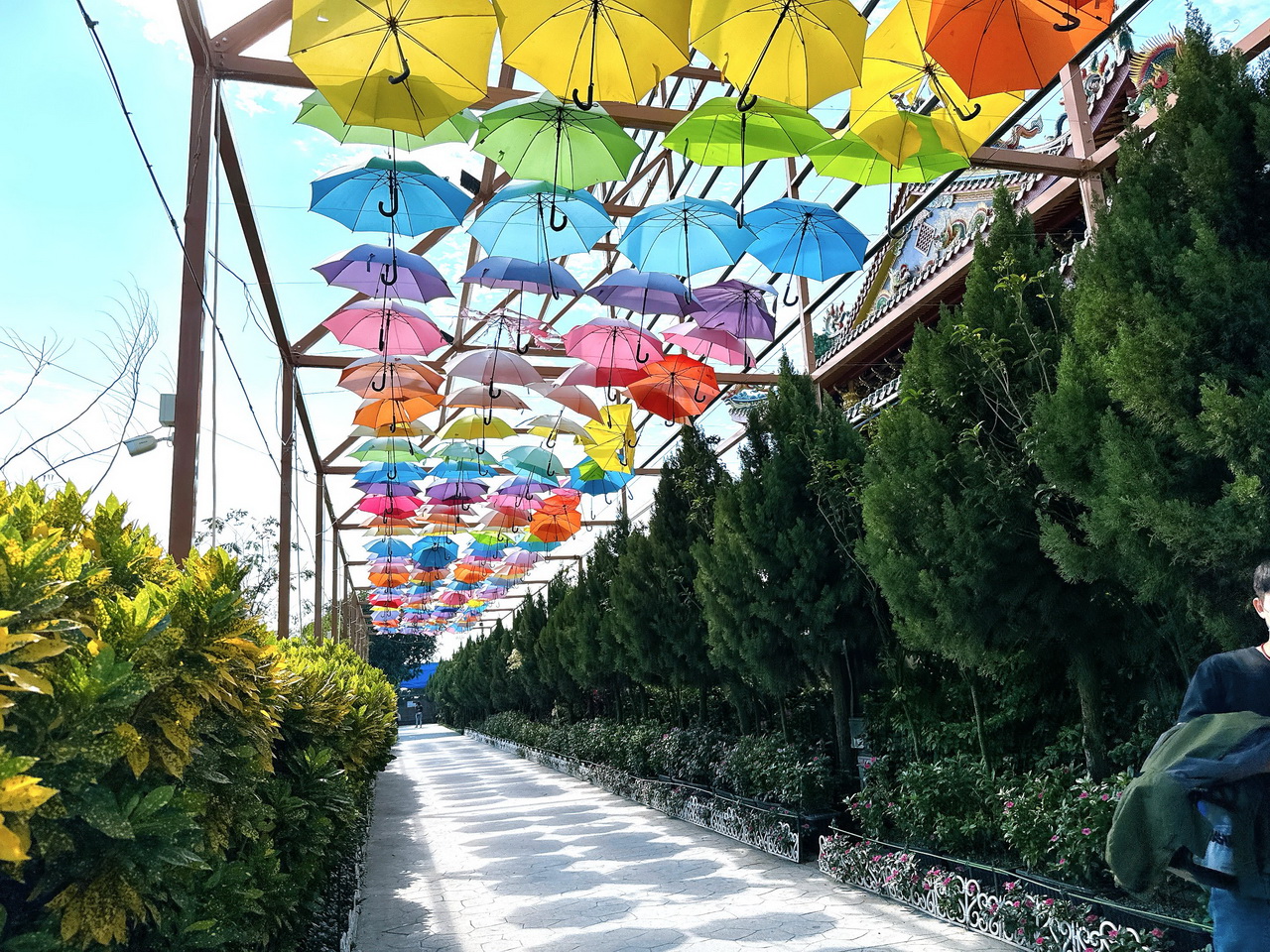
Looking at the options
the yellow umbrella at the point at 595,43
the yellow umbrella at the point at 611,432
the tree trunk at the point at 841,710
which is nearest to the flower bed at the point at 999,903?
the tree trunk at the point at 841,710

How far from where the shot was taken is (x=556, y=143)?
5969 millimetres

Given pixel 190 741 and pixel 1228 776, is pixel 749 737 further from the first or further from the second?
pixel 190 741

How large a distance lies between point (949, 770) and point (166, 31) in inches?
281

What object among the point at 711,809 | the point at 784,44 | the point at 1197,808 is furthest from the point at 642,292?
the point at 1197,808

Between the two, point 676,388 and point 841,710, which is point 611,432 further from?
point 841,710

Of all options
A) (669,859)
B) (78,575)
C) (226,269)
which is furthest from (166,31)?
(669,859)

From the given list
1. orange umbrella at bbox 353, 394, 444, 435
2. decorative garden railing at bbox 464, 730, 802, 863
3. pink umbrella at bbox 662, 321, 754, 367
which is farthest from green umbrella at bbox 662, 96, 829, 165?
decorative garden railing at bbox 464, 730, 802, 863

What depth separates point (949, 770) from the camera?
652 centimetres

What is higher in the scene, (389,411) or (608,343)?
(608,343)

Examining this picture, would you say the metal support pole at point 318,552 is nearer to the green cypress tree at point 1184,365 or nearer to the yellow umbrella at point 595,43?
the yellow umbrella at point 595,43

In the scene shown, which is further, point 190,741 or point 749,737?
point 749,737

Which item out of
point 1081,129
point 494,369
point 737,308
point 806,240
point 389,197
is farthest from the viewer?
point 494,369

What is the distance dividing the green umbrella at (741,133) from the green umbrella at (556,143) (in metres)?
0.46

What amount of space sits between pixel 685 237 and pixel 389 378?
13.3ft
